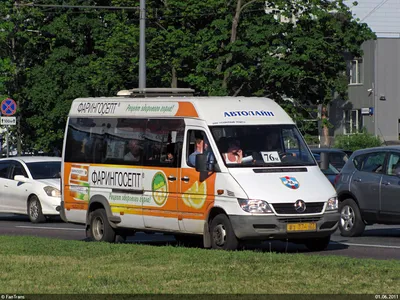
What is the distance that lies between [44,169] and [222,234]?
41.7 ft

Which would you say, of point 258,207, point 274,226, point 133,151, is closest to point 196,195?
point 258,207

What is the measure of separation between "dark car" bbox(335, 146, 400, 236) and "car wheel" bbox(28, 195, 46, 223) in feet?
28.8

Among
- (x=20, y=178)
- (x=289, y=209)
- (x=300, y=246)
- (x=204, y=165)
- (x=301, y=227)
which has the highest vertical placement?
(x=204, y=165)

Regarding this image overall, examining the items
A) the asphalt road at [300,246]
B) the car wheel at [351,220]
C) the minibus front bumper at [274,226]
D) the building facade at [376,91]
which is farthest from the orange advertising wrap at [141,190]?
the building facade at [376,91]

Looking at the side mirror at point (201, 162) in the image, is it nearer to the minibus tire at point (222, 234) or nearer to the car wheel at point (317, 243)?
the minibus tire at point (222, 234)

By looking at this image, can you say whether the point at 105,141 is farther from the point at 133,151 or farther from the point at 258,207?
the point at 258,207

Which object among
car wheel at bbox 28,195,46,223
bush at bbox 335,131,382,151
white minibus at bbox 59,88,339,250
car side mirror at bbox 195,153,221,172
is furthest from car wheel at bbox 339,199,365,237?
bush at bbox 335,131,382,151

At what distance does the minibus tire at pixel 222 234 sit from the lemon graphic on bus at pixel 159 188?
125 centimetres

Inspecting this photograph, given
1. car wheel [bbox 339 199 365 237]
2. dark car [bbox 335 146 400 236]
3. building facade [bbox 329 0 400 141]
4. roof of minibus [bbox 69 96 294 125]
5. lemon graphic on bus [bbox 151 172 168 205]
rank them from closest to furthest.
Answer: roof of minibus [bbox 69 96 294 125]
lemon graphic on bus [bbox 151 172 168 205]
dark car [bbox 335 146 400 236]
car wheel [bbox 339 199 365 237]
building facade [bbox 329 0 400 141]

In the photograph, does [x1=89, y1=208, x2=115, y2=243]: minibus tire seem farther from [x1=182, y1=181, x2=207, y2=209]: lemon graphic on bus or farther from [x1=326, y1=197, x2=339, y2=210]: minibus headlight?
[x1=326, y1=197, x2=339, y2=210]: minibus headlight

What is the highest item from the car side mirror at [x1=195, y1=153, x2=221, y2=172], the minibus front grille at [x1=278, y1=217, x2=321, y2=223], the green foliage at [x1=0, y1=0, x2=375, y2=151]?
the green foliage at [x1=0, y1=0, x2=375, y2=151]

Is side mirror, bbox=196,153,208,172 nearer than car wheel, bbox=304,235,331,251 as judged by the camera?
Yes

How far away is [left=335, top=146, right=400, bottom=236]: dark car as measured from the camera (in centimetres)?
1925

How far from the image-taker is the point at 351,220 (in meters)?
20.5
